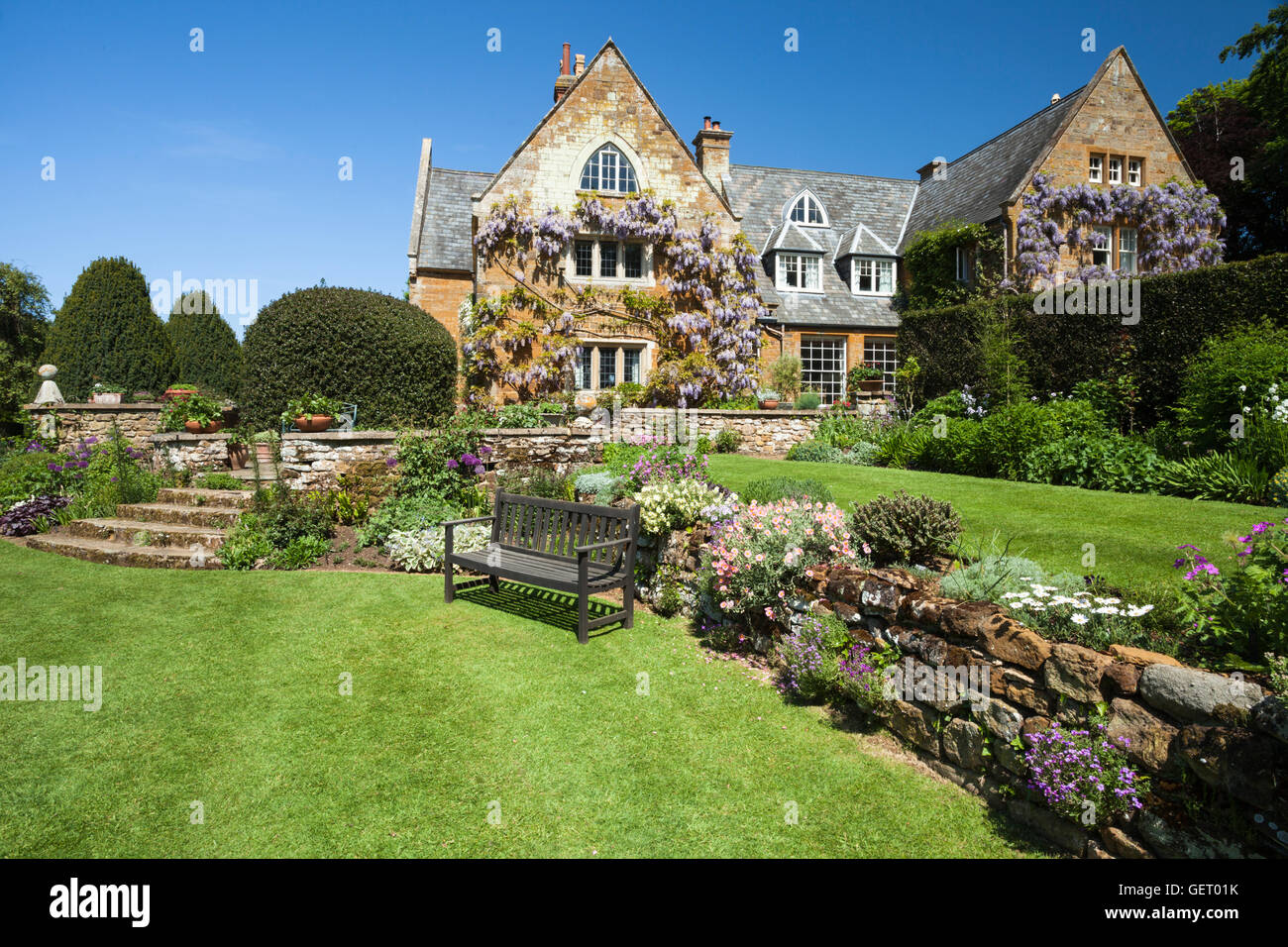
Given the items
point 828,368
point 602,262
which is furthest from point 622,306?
point 828,368

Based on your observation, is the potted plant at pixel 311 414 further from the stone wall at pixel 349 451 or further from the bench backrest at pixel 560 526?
the bench backrest at pixel 560 526

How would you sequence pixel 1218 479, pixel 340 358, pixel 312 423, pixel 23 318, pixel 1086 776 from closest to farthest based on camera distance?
pixel 1086 776, pixel 1218 479, pixel 312 423, pixel 340 358, pixel 23 318

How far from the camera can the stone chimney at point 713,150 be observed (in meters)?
23.2

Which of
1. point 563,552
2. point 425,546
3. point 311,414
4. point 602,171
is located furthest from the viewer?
point 602,171

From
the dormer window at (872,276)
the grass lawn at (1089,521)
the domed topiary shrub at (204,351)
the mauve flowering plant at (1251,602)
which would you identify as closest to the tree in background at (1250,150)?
the dormer window at (872,276)

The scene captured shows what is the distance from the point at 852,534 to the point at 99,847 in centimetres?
507

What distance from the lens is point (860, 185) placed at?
82.7 feet

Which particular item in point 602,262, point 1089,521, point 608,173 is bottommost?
point 1089,521

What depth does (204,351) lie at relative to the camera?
24.1 meters

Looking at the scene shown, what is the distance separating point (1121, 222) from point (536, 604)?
21886 mm

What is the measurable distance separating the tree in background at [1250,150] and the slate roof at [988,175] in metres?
4.75

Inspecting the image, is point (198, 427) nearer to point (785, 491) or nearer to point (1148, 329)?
point (785, 491)

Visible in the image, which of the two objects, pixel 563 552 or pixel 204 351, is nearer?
pixel 563 552

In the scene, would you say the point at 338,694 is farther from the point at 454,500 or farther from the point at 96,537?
the point at 96,537
